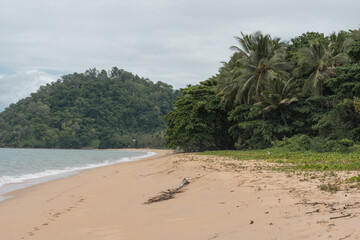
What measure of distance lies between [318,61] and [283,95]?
138 inches

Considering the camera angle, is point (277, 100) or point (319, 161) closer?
point (319, 161)

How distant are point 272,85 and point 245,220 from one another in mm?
21467

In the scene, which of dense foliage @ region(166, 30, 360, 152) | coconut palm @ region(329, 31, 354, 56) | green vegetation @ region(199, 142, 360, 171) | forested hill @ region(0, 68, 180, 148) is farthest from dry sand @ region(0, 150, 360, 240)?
forested hill @ region(0, 68, 180, 148)

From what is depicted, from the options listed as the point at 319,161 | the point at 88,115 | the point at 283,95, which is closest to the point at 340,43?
the point at 283,95

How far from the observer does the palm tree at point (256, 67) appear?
85.1ft

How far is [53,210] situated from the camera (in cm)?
841

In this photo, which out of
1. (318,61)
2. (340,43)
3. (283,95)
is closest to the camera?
(318,61)

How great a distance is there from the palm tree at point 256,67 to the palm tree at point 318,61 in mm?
2001

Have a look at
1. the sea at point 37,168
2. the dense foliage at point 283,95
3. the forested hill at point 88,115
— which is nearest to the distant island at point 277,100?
the dense foliage at point 283,95

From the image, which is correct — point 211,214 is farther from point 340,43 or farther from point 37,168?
point 340,43

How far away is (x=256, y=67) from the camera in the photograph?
26031mm

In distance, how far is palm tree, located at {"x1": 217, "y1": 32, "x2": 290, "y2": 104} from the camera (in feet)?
85.1

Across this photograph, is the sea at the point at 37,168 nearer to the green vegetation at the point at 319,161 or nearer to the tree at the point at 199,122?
the tree at the point at 199,122

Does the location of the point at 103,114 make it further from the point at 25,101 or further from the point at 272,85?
the point at 272,85
